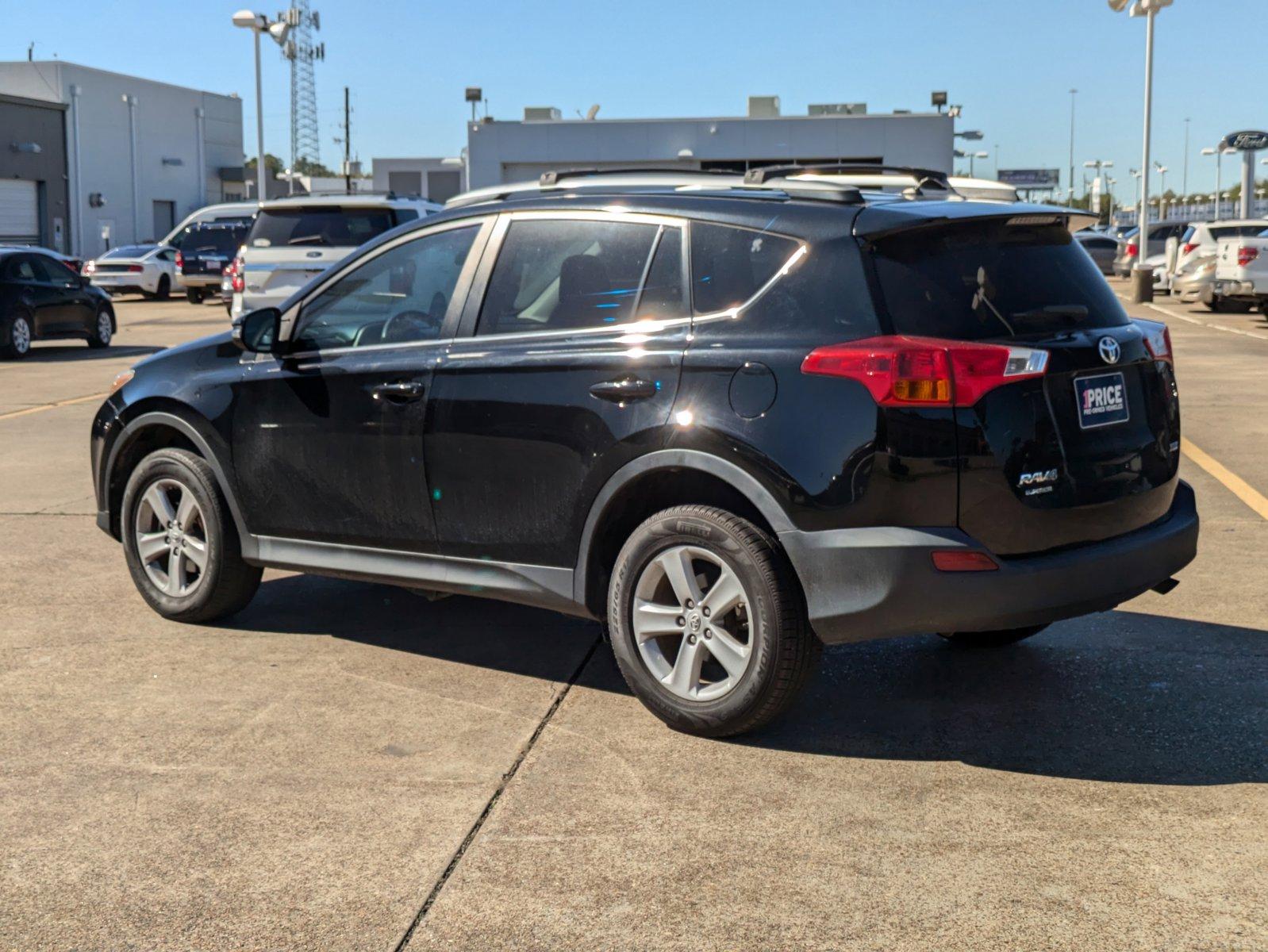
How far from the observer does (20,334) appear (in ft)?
69.6

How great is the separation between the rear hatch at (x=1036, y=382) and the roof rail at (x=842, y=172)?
78 centimetres

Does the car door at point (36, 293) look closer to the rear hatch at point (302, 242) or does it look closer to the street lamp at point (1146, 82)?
the rear hatch at point (302, 242)

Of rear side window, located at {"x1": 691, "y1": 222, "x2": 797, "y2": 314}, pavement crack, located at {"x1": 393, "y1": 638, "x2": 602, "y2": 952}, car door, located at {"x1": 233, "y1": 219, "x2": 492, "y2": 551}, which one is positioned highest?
rear side window, located at {"x1": 691, "y1": 222, "x2": 797, "y2": 314}

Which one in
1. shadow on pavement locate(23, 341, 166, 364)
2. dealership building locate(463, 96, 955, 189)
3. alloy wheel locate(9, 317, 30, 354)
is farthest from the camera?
dealership building locate(463, 96, 955, 189)

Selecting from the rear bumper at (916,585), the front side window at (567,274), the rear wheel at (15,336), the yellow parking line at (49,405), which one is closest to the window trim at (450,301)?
the front side window at (567,274)

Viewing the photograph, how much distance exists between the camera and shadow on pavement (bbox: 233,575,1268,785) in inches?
187

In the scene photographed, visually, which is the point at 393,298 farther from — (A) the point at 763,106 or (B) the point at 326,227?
(A) the point at 763,106

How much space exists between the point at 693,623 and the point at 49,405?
11875mm

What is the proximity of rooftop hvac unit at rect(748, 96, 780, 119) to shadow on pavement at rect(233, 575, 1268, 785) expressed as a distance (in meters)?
52.3

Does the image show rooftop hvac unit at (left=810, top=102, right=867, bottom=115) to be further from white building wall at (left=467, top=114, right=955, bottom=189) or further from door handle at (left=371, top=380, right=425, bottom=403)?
door handle at (left=371, top=380, right=425, bottom=403)

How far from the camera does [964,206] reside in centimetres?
491

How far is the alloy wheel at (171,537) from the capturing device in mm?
6336

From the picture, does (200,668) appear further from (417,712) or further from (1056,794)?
(1056,794)

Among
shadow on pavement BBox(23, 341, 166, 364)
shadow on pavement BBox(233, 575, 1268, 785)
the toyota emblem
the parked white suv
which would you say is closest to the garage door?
shadow on pavement BBox(23, 341, 166, 364)
